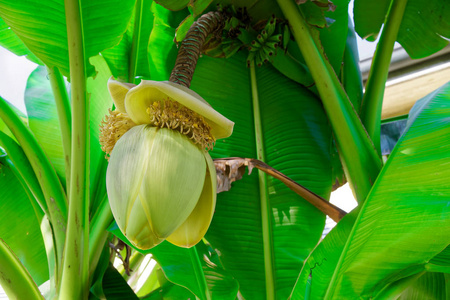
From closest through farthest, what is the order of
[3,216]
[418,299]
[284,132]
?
[418,299] < [284,132] < [3,216]

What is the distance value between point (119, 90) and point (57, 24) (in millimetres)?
223

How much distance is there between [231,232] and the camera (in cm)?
70

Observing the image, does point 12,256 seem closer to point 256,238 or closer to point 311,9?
point 256,238

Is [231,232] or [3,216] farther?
[3,216]

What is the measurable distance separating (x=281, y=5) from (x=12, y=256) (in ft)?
2.08

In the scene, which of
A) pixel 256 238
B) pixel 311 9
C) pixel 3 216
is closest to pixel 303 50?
pixel 311 9

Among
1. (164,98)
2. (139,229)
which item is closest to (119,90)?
(164,98)

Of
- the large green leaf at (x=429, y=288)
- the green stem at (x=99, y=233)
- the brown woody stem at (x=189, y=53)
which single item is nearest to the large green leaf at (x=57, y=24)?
the brown woody stem at (x=189, y=53)

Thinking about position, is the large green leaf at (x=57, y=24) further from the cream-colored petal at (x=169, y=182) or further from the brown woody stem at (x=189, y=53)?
the cream-colored petal at (x=169, y=182)

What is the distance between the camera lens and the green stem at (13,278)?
0.63 meters

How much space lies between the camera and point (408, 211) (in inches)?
19.0

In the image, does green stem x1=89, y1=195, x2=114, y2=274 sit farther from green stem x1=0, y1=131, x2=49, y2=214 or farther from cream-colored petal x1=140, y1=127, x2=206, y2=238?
cream-colored petal x1=140, y1=127, x2=206, y2=238

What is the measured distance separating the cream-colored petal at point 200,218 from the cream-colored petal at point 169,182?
0.11 feet

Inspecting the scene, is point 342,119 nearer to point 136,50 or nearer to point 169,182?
point 169,182
